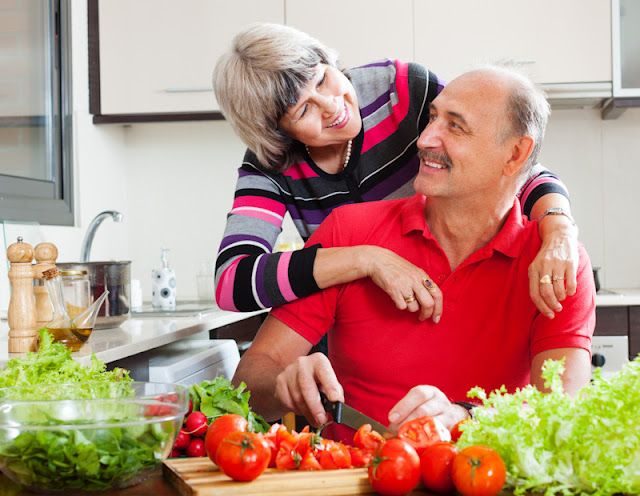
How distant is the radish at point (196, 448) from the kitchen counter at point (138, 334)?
2.04ft

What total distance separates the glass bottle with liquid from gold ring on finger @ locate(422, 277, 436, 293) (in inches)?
29.0

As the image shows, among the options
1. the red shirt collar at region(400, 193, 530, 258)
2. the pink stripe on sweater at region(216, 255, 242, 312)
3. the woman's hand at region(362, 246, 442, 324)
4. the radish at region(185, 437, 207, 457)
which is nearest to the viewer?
the radish at region(185, 437, 207, 457)

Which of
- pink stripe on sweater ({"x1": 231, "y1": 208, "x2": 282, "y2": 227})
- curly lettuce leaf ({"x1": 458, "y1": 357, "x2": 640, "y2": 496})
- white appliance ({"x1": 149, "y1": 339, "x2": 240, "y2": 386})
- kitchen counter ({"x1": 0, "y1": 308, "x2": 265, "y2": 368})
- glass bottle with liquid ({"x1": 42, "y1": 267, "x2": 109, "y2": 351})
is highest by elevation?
pink stripe on sweater ({"x1": 231, "y1": 208, "x2": 282, "y2": 227})

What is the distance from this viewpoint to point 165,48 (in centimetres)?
315

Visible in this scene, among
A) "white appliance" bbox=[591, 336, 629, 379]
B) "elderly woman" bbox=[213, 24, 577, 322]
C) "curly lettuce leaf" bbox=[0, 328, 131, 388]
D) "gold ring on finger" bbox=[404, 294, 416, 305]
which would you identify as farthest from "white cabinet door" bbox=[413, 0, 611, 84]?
"curly lettuce leaf" bbox=[0, 328, 131, 388]

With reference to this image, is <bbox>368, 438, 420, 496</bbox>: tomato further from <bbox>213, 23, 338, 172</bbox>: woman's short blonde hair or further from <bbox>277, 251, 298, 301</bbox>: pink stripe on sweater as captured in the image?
<bbox>213, 23, 338, 172</bbox>: woman's short blonde hair

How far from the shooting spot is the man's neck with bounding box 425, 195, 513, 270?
62.2 inches

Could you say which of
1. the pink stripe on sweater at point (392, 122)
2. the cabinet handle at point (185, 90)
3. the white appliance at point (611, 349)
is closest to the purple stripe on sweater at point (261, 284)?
the pink stripe on sweater at point (392, 122)

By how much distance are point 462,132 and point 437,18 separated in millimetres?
1639

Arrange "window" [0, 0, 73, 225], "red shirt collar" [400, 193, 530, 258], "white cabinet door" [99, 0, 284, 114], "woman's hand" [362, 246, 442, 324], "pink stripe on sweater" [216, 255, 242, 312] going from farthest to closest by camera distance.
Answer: "white cabinet door" [99, 0, 284, 114] → "window" [0, 0, 73, 225] → "pink stripe on sweater" [216, 255, 242, 312] → "red shirt collar" [400, 193, 530, 258] → "woman's hand" [362, 246, 442, 324]

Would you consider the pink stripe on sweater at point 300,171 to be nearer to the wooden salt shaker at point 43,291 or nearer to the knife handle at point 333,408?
the wooden salt shaker at point 43,291

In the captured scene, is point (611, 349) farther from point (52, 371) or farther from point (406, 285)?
point (52, 371)

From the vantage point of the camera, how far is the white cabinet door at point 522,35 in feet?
9.67

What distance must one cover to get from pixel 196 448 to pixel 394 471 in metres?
0.39
